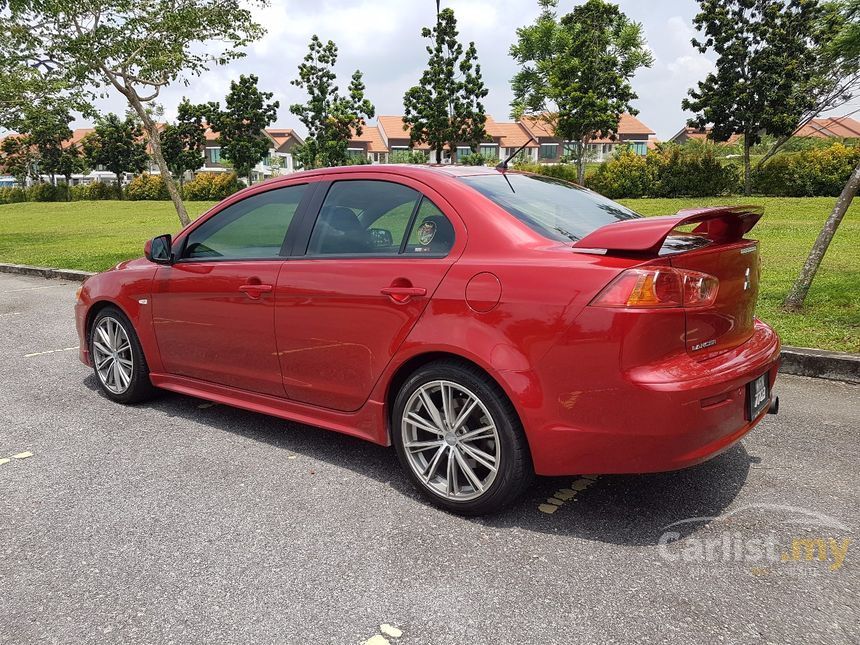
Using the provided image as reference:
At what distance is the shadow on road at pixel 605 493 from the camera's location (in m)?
3.03

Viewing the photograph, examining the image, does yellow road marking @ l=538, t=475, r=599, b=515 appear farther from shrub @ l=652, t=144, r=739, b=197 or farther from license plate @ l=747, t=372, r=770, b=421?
shrub @ l=652, t=144, r=739, b=197

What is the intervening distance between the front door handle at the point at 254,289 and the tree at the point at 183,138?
59.5 meters

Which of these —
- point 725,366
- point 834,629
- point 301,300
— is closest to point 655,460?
point 725,366

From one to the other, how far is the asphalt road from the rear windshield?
4.23 ft

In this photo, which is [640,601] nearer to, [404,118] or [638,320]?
[638,320]

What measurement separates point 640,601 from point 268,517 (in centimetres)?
167

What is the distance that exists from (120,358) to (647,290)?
147 inches

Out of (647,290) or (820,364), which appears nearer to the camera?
(647,290)

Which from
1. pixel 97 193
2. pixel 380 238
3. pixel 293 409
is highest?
pixel 380 238

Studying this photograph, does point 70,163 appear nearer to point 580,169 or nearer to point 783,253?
point 580,169

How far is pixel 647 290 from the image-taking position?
2656 mm

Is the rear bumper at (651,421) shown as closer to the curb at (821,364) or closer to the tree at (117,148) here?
the curb at (821,364)

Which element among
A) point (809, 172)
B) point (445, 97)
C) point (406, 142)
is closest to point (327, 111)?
point (445, 97)

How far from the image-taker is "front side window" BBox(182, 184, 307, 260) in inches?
154
